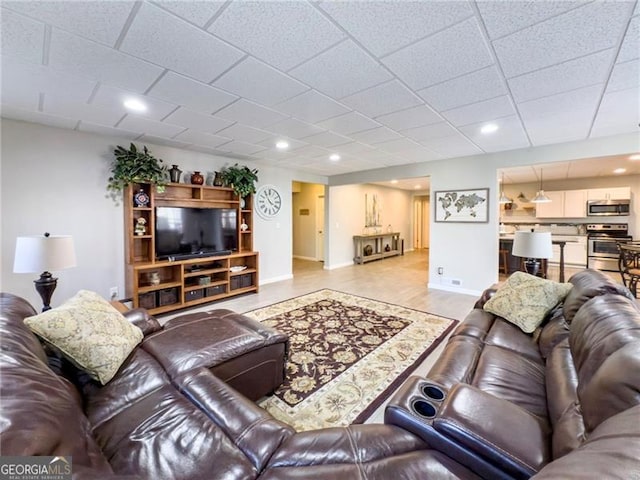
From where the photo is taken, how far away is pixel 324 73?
207cm

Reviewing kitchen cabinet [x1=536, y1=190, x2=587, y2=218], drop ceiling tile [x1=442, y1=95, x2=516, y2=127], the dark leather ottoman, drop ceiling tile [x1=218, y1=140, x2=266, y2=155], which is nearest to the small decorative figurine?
drop ceiling tile [x1=218, y1=140, x2=266, y2=155]

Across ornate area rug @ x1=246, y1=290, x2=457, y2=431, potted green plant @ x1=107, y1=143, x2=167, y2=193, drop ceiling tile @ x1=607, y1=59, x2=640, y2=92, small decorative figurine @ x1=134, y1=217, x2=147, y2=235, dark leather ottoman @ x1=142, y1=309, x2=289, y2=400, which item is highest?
drop ceiling tile @ x1=607, y1=59, x2=640, y2=92

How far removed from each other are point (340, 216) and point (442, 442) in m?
6.71

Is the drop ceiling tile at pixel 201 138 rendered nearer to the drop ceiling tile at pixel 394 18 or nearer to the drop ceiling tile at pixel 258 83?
the drop ceiling tile at pixel 258 83

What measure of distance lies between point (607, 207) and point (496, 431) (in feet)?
27.7

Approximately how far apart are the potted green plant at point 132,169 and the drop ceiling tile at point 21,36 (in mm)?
1770

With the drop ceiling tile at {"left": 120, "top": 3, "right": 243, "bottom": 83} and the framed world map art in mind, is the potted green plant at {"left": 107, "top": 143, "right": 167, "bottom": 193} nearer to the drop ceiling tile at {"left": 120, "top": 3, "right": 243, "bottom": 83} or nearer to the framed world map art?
the drop ceiling tile at {"left": 120, "top": 3, "right": 243, "bottom": 83}

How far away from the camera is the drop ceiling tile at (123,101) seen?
238 centimetres

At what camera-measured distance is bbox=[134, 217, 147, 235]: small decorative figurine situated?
3.90m

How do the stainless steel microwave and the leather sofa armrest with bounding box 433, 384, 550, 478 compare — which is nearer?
the leather sofa armrest with bounding box 433, 384, 550, 478

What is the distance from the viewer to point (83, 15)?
4.87 ft

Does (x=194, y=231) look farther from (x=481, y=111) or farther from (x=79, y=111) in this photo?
(x=481, y=111)

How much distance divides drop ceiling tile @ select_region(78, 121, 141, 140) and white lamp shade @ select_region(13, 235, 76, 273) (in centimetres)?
165

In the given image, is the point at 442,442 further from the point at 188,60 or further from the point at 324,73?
the point at 188,60
